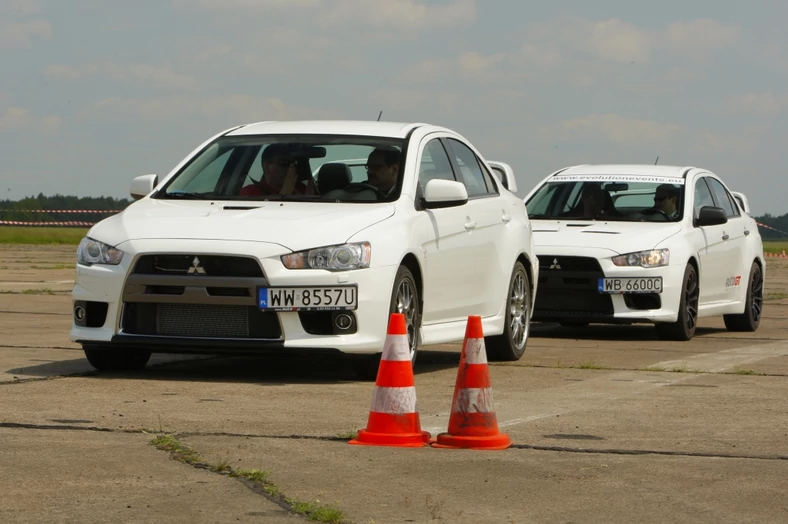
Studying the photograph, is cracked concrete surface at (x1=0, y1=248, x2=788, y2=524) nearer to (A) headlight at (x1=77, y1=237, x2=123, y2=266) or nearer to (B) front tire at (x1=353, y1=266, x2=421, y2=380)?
(B) front tire at (x1=353, y1=266, x2=421, y2=380)

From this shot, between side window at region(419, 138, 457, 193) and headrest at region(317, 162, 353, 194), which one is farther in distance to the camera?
side window at region(419, 138, 457, 193)

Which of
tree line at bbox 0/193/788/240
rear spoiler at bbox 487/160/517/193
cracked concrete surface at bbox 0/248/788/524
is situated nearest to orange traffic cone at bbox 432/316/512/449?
cracked concrete surface at bbox 0/248/788/524

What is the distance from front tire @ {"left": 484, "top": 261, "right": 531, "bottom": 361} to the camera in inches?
430

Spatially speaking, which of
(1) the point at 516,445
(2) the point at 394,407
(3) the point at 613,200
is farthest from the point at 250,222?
(3) the point at 613,200

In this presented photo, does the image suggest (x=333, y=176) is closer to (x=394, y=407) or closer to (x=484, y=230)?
(x=484, y=230)

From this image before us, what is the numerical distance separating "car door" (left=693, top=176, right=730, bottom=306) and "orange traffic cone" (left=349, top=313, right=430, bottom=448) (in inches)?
316

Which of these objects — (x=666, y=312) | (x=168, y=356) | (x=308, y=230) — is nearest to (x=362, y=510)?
(x=308, y=230)

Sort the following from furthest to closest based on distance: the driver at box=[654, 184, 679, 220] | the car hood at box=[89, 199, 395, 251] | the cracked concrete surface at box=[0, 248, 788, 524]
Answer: the driver at box=[654, 184, 679, 220] < the car hood at box=[89, 199, 395, 251] < the cracked concrete surface at box=[0, 248, 788, 524]

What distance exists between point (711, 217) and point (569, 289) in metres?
1.69

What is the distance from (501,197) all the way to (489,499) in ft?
20.4

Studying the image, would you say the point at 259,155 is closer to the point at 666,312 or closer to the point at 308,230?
the point at 308,230

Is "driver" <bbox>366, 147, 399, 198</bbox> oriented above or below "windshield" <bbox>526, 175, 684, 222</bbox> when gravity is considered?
above

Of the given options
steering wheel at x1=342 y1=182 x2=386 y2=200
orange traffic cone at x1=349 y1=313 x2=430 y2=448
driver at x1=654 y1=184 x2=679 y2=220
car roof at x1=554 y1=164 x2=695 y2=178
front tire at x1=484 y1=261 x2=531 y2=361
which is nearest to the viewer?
orange traffic cone at x1=349 y1=313 x2=430 y2=448

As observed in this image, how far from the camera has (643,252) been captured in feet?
44.1
